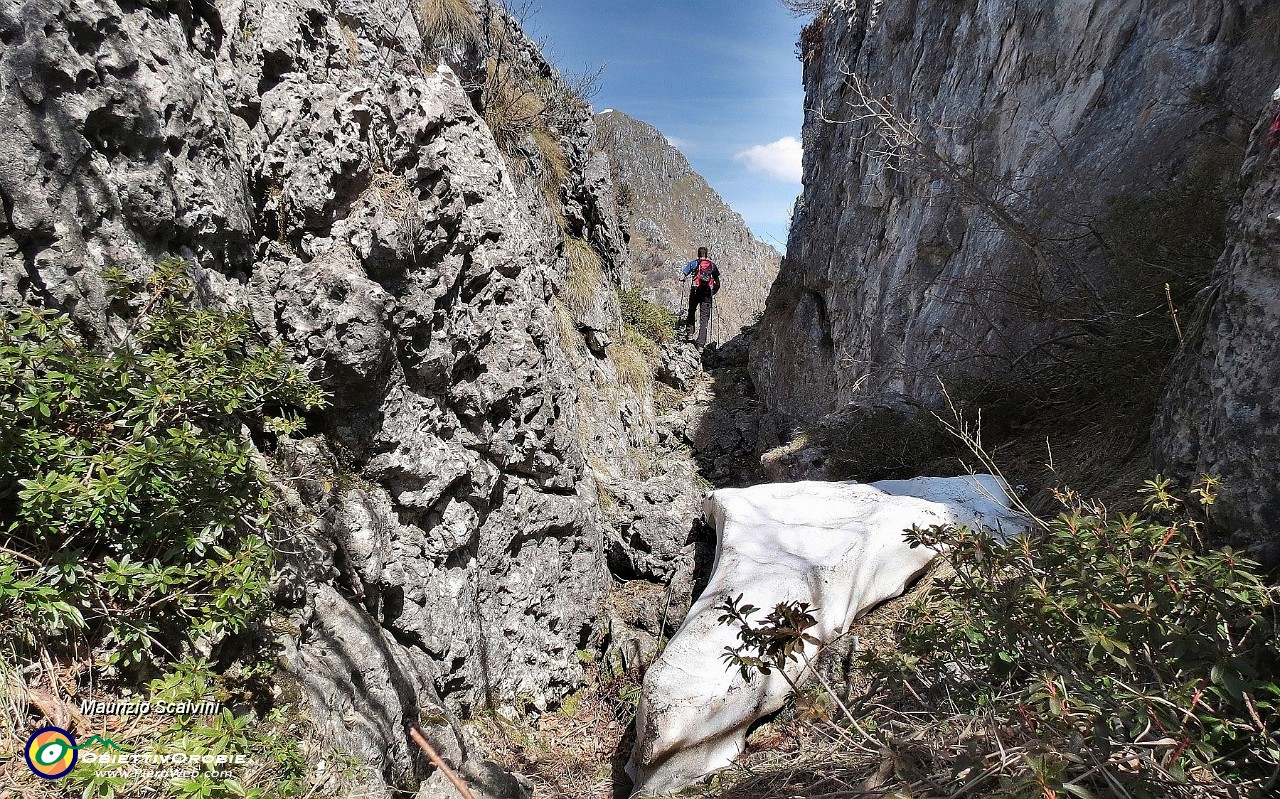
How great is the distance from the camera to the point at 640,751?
352 centimetres

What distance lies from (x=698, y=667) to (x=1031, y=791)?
235cm

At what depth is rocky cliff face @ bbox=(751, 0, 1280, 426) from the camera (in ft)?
13.6

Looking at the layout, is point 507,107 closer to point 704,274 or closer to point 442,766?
point 704,274

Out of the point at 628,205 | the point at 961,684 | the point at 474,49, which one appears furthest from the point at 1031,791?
the point at 628,205

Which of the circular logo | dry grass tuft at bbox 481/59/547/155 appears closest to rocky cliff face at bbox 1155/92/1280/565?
the circular logo

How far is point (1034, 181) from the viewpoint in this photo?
557 cm

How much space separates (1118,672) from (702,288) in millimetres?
10754

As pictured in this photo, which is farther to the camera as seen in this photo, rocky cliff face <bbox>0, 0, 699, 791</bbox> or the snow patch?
the snow patch

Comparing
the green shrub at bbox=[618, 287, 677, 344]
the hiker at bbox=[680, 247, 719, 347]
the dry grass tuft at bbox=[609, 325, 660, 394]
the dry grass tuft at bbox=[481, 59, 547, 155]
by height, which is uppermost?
the dry grass tuft at bbox=[481, 59, 547, 155]

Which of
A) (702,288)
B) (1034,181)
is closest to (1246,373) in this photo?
(1034,181)

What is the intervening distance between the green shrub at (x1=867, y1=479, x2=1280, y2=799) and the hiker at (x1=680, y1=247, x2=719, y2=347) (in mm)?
10272

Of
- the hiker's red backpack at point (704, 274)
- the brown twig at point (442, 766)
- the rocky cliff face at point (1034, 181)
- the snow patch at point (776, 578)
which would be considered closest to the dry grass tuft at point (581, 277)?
the hiker's red backpack at point (704, 274)

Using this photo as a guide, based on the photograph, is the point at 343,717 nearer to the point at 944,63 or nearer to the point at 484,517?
the point at 484,517

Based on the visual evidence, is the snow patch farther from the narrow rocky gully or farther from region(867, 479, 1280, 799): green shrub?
region(867, 479, 1280, 799): green shrub
